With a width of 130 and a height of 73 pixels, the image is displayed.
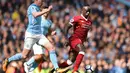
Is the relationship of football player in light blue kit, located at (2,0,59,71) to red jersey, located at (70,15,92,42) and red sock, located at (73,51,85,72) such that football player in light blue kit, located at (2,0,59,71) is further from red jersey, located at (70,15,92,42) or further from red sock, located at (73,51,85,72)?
red jersey, located at (70,15,92,42)

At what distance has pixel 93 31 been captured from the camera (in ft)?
109

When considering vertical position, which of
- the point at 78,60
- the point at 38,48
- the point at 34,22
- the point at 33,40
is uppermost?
the point at 34,22

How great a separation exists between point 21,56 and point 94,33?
12363 millimetres

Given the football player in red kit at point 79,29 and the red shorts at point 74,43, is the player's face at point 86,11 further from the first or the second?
the red shorts at point 74,43

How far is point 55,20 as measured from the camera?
33.4 meters

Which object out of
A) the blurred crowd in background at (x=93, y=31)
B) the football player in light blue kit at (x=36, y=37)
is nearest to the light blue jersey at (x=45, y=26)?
the football player in light blue kit at (x=36, y=37)

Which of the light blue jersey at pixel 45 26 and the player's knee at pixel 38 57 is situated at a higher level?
the light blue jersey at pixel 45 26

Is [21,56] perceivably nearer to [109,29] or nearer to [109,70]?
[109,70]

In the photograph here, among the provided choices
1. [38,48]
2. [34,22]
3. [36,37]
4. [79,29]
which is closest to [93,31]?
[38,48]

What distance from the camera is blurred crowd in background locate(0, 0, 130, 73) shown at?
29.4 m

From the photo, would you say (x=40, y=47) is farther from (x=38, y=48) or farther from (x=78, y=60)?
(x=78, y=60)

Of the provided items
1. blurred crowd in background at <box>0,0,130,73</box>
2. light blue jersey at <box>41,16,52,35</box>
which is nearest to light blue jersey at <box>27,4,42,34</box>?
light blue jersey at <box>41,16,52,35</box>

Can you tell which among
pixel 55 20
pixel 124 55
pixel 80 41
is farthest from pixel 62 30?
pixel 80 41

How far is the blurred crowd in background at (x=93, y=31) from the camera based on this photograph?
29.4m
